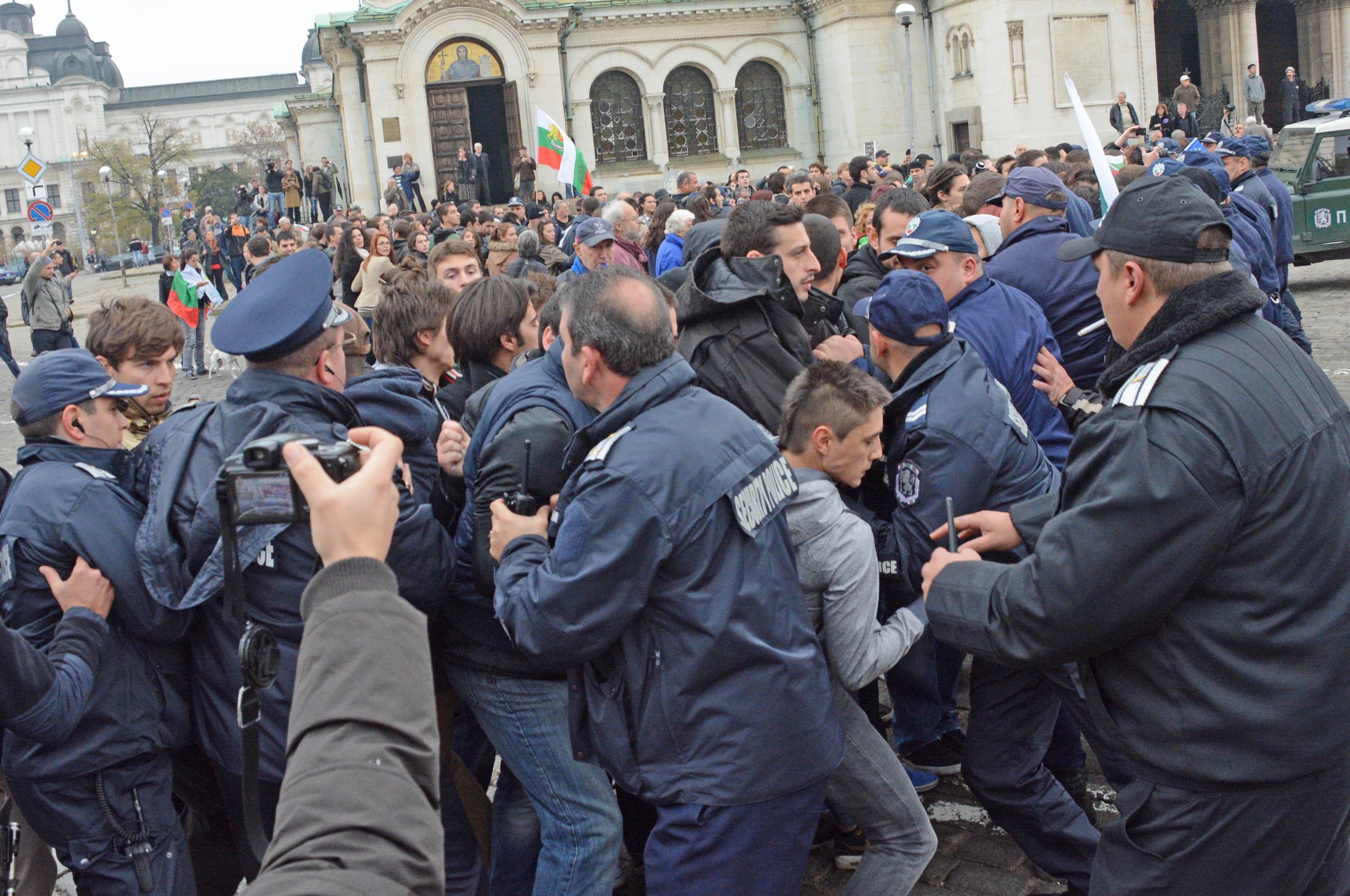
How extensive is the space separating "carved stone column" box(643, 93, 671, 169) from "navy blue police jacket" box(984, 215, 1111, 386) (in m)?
31.9

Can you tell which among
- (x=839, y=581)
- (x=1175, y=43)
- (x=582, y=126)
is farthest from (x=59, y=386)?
(x=1175, y=43)

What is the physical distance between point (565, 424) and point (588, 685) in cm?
75

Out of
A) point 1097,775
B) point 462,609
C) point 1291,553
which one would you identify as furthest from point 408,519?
point 1097,775

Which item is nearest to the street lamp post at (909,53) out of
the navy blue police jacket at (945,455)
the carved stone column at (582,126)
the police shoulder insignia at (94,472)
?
the carved stone column at (582,126)

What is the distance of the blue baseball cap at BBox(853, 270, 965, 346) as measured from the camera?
159 inches

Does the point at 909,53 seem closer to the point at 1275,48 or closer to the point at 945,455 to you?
the point at 1275,48

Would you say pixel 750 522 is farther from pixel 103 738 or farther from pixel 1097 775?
pixel 1097 775

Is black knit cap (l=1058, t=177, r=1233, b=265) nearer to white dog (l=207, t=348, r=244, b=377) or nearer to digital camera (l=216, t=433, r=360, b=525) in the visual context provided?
digital camera (l=216, t=433, r=360, b=525)

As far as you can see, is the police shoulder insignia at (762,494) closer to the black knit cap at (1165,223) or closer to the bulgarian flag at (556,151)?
the black knit cap at (1165,223)

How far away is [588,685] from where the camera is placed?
313cm

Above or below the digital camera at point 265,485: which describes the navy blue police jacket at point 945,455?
below

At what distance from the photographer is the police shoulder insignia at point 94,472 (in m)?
3.48

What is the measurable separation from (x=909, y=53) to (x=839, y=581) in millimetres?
32026

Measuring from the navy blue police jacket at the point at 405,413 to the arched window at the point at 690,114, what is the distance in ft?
112
